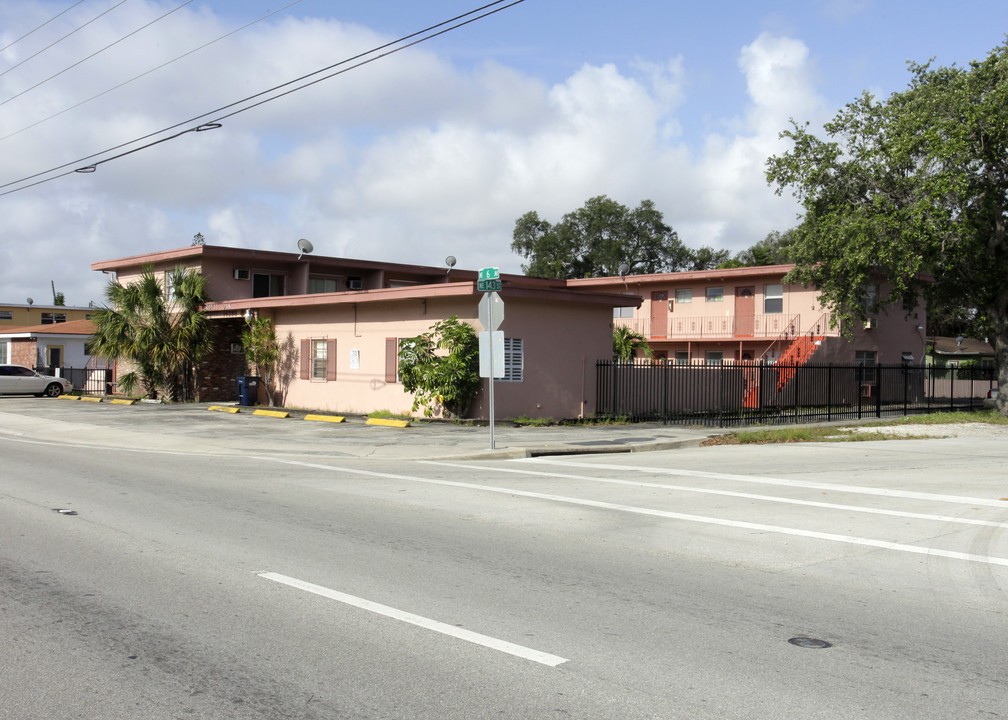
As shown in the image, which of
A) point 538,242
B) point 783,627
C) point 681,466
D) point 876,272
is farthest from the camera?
point 538,242

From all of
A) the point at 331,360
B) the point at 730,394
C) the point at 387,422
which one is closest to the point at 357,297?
the point at 331,360

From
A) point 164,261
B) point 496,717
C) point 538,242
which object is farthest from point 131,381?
point 538,242

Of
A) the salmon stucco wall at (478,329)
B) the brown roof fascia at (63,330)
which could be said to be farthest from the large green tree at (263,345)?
the brown roof fascia at (63,330)

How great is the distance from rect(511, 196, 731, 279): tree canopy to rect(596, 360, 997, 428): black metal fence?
4315 cm

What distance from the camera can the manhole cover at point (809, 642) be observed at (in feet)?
19.1

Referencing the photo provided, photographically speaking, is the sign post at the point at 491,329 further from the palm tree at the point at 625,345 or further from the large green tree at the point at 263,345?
the palm tree at the point at 625,345

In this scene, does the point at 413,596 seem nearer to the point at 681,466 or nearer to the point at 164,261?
the point at 681,466

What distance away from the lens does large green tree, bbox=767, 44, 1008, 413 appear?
2642 centimetres

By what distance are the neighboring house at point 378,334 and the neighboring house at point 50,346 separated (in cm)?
1593

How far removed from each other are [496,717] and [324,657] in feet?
4.56

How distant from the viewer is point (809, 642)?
5875mm

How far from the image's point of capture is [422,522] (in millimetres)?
10102

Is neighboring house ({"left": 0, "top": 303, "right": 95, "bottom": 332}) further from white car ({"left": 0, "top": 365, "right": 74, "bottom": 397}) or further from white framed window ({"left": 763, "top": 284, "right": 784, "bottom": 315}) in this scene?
white framed window ({"left": 763, "top": 284, "right": 784, "bottom": 315})

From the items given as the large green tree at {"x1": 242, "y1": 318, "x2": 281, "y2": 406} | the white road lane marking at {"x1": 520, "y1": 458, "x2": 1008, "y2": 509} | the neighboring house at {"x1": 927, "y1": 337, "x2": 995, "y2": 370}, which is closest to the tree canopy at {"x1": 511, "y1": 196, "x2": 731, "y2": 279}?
the neighboring house at {"x1": 927, "y1": 337, "x2": 995, "y2": 370}
